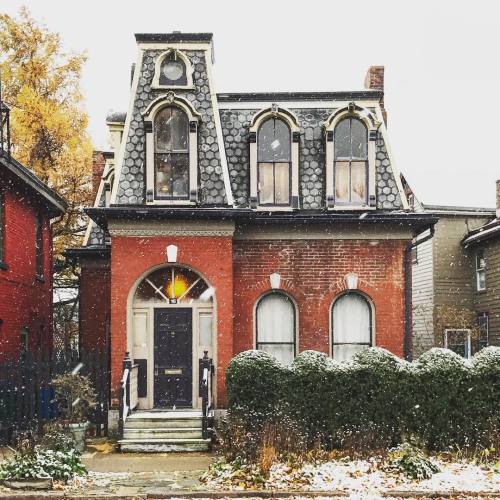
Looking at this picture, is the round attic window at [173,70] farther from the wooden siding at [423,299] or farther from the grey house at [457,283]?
the wooden siding at [423,299]

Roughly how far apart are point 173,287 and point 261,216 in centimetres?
268

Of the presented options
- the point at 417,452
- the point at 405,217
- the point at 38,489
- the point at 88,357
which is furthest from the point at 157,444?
the point at 405,217

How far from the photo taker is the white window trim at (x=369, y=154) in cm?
1814

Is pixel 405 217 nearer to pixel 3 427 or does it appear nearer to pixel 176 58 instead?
pixel 176 58

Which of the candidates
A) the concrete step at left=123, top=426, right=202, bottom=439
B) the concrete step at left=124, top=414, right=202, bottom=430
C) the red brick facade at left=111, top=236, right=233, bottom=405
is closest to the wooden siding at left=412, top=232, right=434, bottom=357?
the red brick facade at left=111, top=236, right=233, bottom=405

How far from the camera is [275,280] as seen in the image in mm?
18156

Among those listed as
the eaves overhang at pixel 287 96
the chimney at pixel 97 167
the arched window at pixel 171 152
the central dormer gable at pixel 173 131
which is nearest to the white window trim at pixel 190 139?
the central dormer gable at pixel 173 131

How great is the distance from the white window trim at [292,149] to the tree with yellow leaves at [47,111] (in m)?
12.3

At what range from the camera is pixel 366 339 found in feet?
60.1

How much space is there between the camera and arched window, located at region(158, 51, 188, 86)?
18.1m

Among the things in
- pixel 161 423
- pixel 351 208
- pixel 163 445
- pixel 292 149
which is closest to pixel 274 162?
pixel 292 149

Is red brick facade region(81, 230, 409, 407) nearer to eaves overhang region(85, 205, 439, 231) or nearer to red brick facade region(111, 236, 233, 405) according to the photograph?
eaves overhang region(85, 205, 439, 231)

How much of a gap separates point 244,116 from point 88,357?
714 centimetres

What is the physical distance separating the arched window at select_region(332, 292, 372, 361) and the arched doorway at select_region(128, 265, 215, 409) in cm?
312
